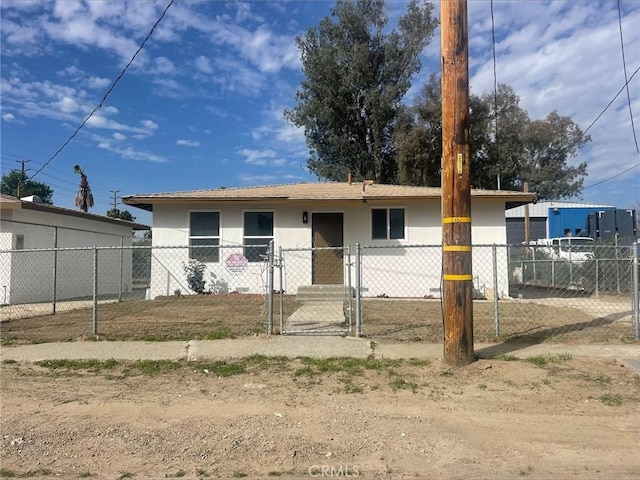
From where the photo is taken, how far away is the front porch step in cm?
1350

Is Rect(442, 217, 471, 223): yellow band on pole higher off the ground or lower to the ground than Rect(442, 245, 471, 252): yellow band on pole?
higher

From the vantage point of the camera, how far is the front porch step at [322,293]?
13500 millimetres

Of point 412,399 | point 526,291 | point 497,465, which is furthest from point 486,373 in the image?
point 526,291

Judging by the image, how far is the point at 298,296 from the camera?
1388cm

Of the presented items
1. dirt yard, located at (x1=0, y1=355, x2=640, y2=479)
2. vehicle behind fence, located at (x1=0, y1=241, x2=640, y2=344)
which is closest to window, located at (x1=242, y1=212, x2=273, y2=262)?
vehicle behind fence, located at (x1=0, y1=241, x2=640, y2=344)

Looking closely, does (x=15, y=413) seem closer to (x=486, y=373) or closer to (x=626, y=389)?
(x=486, y=373)

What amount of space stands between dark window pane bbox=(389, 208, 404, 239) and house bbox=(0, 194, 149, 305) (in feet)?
25.8

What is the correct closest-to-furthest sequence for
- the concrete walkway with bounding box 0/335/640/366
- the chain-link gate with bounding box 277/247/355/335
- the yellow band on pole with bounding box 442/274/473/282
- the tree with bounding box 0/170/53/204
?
the yellow band on pole with bounding box 442/274/473/282 < the concrete walkway with bounding box 0/335/640/366 < the chain-link gate with bounding box 277/247/355/335 < the tree with bounding box 0/170/53/204

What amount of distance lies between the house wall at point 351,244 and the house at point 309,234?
0.10 ft

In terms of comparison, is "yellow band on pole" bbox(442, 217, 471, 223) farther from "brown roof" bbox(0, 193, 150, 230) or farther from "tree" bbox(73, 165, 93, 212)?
"tree" bbox(73, 165, 93, 212)

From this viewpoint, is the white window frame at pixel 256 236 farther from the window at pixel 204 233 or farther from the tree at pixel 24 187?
the tree at pixel 24 187

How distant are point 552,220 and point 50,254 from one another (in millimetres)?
35315

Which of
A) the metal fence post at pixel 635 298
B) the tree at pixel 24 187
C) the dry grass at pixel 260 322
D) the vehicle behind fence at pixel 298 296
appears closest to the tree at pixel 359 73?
the vehicle behind fence at pixel 298 296

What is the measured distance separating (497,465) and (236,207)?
12.2m
